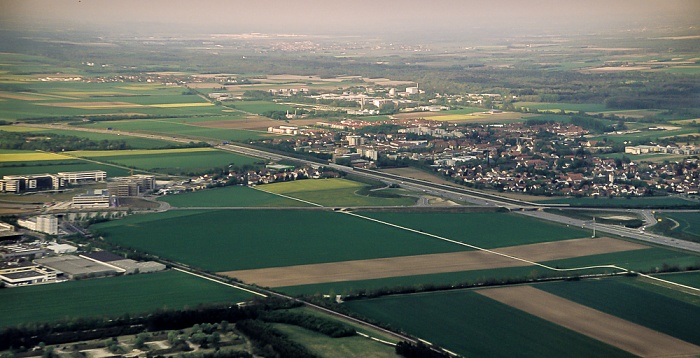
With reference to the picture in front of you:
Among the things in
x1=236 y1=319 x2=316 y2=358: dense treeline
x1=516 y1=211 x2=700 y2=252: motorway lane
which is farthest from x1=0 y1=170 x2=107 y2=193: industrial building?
x1=236 y1=319 x2=316 y2=358: dense treeline

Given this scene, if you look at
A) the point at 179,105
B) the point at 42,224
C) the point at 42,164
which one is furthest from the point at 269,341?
→ the point at 179,105

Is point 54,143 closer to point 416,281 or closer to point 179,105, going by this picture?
point 179,105

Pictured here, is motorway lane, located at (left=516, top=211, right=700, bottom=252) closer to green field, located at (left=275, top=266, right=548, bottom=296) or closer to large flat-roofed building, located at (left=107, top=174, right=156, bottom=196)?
green field, located at (left=275, top=266, right=548, bottom=296)

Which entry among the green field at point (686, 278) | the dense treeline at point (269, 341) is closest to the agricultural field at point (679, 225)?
the green field at point (686, 278)

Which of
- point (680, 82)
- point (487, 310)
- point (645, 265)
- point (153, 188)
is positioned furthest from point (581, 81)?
point (487, 310)

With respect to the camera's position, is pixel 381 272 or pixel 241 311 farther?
pixel 381 272

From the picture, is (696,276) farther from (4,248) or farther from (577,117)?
(577,117)

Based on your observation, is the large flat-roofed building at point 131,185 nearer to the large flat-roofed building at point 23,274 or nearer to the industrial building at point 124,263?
the industrial building at point 124,263
